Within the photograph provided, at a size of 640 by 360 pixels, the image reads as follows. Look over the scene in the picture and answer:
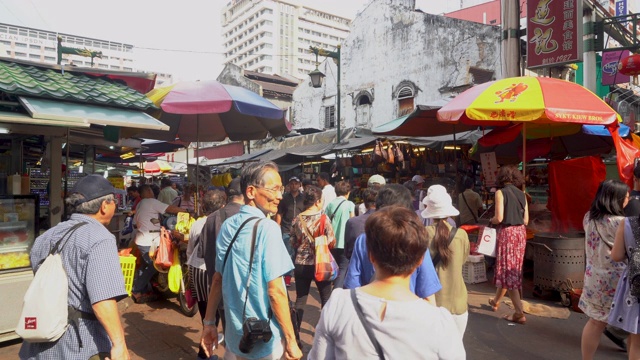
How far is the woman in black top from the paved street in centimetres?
34

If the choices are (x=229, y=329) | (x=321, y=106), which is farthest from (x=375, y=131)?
(x=321, y=106)

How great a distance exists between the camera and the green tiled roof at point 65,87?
4.14 meters

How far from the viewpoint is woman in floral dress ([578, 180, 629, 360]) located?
354cm

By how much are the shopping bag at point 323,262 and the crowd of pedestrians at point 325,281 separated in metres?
0.07

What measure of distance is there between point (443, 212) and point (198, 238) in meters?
2.37

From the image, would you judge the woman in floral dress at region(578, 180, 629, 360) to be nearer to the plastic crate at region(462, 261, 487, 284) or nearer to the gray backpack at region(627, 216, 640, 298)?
the gray backpack at region(627, 216, 640, 298)

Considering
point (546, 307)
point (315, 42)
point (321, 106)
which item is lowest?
point (546, 307)

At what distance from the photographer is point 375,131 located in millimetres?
8516

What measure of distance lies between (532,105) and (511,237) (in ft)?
5.67

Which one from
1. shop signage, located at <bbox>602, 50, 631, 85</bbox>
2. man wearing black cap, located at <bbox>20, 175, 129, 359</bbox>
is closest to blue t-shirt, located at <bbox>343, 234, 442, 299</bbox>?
man wearing black cap, located at <bbox>20, 175, 129, 359</bbox>

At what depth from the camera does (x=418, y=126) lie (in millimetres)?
8820

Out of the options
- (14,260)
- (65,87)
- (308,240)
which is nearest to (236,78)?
(65,87)

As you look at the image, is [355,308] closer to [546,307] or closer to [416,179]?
[546,307]

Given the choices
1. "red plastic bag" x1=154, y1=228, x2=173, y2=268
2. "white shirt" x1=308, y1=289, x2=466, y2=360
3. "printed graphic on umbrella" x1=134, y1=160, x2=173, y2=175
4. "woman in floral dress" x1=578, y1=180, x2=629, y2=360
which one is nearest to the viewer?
"white shirt" x1=308, y1=289, x2=466, y2=360
